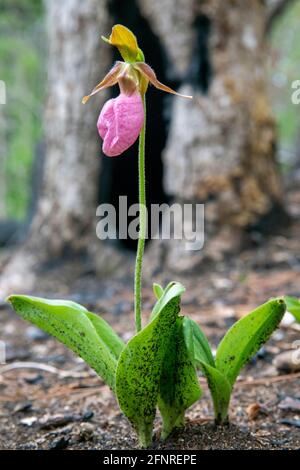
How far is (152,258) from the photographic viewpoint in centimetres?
312

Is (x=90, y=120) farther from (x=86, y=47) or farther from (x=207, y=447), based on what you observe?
(x=207, y=447)

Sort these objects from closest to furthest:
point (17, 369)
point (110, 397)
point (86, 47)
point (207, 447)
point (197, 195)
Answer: point (207, 447) < point (110, 397) < point (17, 369) < point (197, 195) < point (86, 47)

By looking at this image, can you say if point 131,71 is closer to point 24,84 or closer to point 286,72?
point 24,84

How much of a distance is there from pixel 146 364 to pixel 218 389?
0.23 meters

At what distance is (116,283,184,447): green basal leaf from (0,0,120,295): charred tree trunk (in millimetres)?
2263

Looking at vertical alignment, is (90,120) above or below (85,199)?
above

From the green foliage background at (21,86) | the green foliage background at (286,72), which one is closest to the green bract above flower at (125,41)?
the green foliage background at (21,86)

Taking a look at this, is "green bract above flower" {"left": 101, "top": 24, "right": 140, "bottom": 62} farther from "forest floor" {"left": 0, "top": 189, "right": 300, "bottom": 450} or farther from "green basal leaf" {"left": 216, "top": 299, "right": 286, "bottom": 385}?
"forest floor" {"left": 0, "top": 189, "right": 300, "bottom": 450}

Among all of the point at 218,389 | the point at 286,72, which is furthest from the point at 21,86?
the point at 218,389

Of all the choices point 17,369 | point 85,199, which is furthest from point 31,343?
point 85,199

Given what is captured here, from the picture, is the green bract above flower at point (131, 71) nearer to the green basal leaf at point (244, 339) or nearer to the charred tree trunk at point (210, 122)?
the green basal leaf at point (244, 339)

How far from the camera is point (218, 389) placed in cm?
129

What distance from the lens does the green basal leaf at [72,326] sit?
121 cm

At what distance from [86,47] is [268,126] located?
→ 120cm
